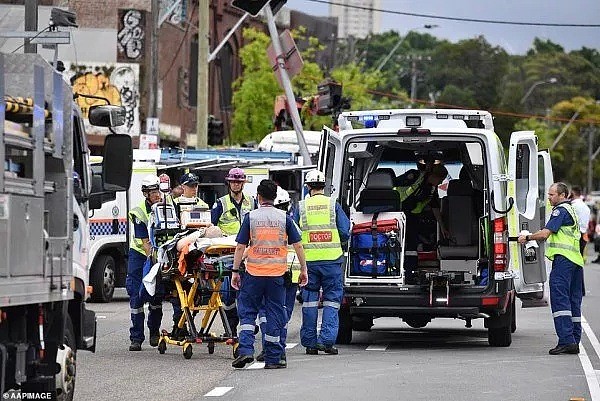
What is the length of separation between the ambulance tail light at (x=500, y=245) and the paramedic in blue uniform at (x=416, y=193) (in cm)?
197

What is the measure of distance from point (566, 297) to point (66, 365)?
728cm

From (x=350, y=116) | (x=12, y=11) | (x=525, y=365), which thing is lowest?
(x=525, y=365)

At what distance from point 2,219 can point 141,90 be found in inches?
1387

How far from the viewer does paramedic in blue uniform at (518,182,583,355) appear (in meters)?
16.8

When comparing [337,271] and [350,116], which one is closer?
[337,271]

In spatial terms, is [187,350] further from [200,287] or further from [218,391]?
[218,391]

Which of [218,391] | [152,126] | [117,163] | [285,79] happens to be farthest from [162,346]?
[152,126]

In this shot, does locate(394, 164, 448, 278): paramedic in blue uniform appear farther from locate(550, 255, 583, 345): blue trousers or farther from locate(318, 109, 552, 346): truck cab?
locate(550, 255, 583, 345): blue trousers

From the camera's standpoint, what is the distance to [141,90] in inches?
1750

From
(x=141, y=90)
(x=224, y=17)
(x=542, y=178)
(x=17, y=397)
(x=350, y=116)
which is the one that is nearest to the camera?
(x=17, y=397)

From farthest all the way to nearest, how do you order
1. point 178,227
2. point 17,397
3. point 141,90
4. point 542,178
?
point 141,90 → point 542,178 → point 178,227 → point 17,397

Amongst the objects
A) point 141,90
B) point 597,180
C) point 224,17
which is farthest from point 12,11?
point 597,180

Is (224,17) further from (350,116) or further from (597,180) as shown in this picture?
(597,180)

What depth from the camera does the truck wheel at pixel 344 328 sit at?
17.7 meters
